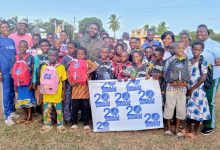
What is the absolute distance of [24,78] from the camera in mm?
5566

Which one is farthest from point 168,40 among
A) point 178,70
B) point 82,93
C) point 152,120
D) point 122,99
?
point 82,93

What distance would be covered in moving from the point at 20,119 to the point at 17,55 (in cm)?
150

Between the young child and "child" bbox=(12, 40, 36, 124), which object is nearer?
the young child

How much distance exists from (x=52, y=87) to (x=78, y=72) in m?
0.57

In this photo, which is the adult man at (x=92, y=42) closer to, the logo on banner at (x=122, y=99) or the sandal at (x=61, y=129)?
the logo on banner at (x=122, y=99)

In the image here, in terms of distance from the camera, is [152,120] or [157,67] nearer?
[157,67]

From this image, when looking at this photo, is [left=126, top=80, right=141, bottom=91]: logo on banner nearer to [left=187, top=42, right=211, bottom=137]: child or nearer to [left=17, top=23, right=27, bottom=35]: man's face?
[left=187, top=42, right=211, bottom=137]: child

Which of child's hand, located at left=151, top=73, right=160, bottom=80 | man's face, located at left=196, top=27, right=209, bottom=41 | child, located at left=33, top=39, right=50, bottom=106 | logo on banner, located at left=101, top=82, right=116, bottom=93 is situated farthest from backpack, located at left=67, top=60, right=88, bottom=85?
man's face, located at left=196, top=27, right=209, bottom=41

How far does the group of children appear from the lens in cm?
513

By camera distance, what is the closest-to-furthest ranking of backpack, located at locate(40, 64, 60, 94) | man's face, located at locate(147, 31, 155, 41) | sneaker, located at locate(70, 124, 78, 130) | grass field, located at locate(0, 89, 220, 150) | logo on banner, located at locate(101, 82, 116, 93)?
grass field, located at locate(0, 89, 220, 150) < backpack, located at locate(40, 64, 60, 94) < logo on banner, located at locate(101, 82, 116, 93) < sneaker, located at locate(70, 124, 78, 130) < man's face, located at locate(147, 31, 155, 41)

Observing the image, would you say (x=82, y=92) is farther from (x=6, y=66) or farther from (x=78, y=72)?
(x=6, y=66)

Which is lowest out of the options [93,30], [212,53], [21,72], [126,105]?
[126,105]

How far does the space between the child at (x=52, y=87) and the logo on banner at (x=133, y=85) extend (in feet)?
4.17

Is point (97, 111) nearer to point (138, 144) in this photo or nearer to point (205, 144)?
point (138, 144)
